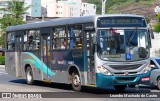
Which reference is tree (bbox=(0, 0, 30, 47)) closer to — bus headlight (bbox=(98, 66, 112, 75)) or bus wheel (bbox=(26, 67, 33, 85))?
bus wheel (bbox=(26, 67, 33, 85))

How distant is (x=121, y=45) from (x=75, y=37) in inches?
88.0

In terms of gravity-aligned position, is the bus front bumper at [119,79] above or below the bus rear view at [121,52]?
below

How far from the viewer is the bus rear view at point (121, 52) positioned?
51.6 feet

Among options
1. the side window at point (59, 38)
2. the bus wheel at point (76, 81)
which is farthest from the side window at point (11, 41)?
the bus wheel at point (76, 81)

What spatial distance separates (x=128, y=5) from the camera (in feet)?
417

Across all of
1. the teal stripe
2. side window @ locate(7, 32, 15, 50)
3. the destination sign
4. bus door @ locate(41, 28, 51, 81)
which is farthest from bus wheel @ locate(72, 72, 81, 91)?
side window @ locate(7, 32, 15, 50)

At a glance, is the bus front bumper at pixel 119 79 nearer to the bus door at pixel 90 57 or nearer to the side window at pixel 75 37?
the bus door at pixel 90 57

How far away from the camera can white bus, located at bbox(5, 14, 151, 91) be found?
51.8ft

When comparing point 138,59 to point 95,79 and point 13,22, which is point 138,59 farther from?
point 13,22

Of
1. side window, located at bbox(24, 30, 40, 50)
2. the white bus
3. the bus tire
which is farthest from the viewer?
the bus tire

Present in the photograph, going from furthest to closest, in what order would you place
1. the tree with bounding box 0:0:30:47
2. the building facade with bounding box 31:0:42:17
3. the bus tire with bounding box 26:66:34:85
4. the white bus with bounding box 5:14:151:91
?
the building facade with bounding box 31:0:42:17
the tree with bounding box 0:0:30:47
the bus tire with bounding box 26:66:34:85
the white bus with bounding box 5:14:151:91

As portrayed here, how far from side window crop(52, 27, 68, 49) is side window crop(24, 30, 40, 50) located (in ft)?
5.62

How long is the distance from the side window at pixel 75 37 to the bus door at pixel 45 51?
1961 millimetres

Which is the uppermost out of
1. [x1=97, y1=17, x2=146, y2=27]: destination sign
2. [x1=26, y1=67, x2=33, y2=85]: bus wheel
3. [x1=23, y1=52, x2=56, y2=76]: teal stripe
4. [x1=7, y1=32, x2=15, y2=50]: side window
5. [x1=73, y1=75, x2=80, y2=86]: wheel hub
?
[x1=97, y1=17, x2=146, y2=27]: destination sign
